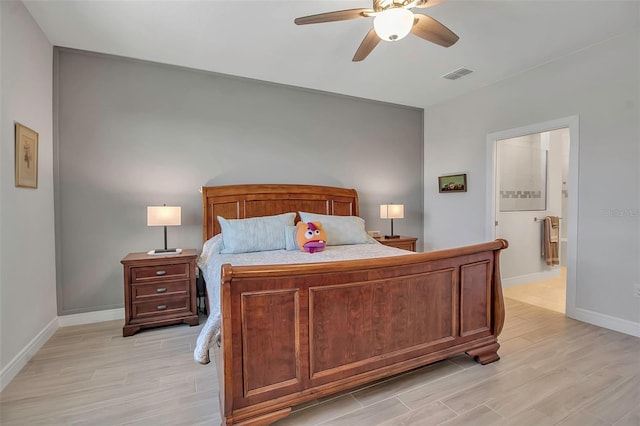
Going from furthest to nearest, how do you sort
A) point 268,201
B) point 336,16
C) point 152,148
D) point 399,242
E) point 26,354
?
point 399,242
point 268,201
point 152,148
point 26,354
point 336,16

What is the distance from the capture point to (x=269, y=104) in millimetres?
3828

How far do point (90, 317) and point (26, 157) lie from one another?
1.67 metres

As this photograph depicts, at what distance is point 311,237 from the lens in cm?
299

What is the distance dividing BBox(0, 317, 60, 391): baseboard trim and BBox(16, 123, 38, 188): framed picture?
4.14 ft

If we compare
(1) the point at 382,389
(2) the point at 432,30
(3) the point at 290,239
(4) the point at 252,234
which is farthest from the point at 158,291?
(2) the point at 432,30

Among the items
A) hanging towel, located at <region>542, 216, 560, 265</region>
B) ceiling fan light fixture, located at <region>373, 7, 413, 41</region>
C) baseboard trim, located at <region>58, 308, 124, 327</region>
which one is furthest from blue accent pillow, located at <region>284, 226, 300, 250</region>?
hanging towel, located at <region>542, 216, 560, 265</region>

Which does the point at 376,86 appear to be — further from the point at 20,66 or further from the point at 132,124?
the point at 20,66

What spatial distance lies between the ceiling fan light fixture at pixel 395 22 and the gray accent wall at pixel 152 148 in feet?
7.23

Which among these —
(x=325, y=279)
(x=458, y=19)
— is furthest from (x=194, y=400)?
(x=458, y=19)

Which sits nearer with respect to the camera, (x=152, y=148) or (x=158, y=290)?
(x=158, y=290)

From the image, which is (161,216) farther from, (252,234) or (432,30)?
(432,30)

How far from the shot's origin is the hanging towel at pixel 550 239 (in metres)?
4.51

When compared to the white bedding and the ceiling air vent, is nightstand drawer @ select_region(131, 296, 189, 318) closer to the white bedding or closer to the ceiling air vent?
the white bedding

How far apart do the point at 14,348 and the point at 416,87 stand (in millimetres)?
4759
